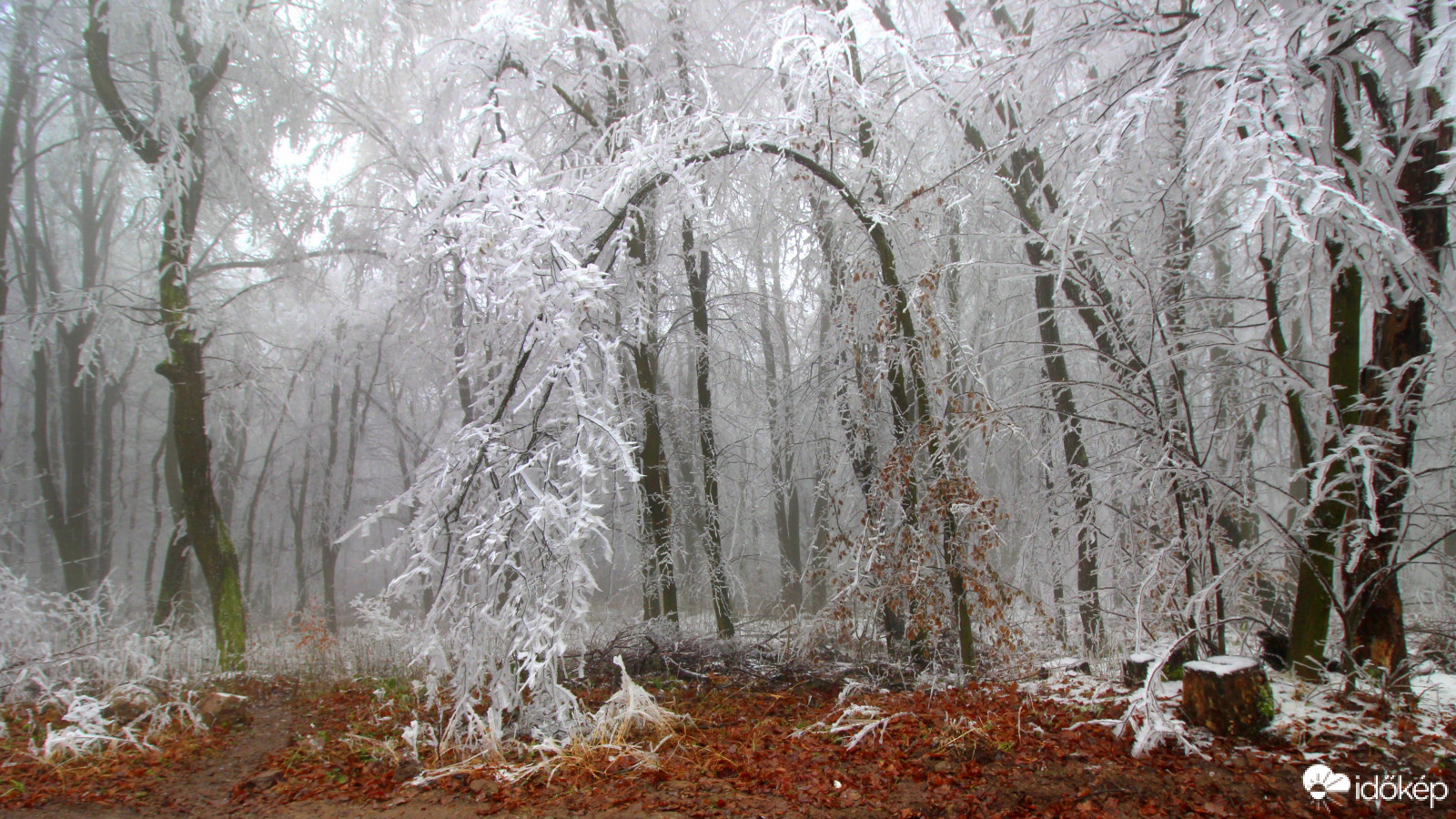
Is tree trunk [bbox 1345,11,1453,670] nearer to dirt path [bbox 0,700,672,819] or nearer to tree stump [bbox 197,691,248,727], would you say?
dirt path [bbox 0,700,672,819]

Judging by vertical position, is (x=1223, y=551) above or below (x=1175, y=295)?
below

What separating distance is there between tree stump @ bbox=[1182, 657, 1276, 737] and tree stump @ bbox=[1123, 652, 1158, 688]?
1.60ft

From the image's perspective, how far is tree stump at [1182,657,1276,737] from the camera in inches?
134

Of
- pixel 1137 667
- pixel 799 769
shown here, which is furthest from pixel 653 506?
pixel 1137 667

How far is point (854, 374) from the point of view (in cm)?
589

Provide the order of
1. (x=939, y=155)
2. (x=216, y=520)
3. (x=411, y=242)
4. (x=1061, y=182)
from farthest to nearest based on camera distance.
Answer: (x=216, y=520)
(x=939, y=155)
(x=1061, y=182)
(x=411, y=242)

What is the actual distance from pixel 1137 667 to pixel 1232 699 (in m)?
0.74

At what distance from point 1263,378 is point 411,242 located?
484 centimetres

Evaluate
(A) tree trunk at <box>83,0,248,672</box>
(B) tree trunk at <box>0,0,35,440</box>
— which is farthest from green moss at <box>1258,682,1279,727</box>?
(B) tree trunk at <box>0,0,35,440</box>

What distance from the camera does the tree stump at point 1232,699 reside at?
11.2 feet

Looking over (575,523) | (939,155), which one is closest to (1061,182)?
Result: (939,155)

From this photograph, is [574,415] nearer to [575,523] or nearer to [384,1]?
[575,523]

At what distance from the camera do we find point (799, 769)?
3.60 meters

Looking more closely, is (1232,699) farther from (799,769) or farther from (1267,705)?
(799,769)
